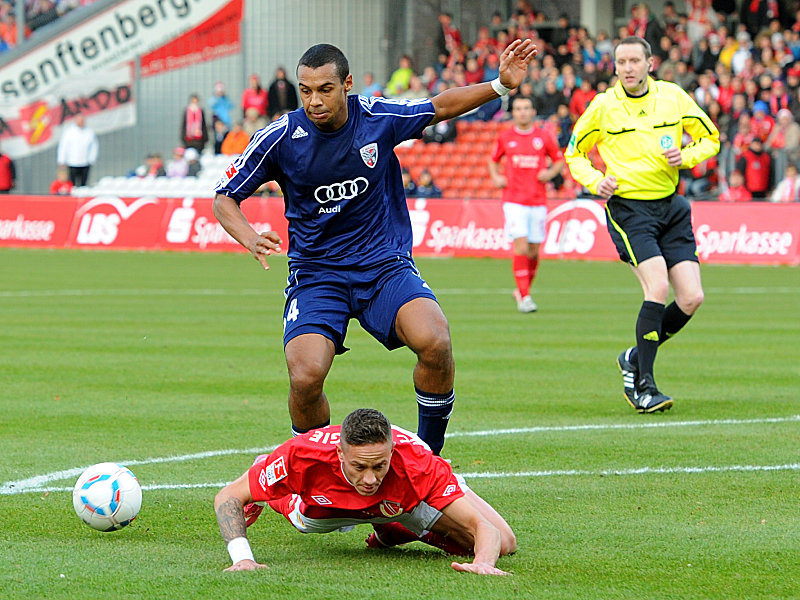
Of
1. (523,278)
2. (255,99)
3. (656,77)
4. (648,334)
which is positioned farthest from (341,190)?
(255,99)

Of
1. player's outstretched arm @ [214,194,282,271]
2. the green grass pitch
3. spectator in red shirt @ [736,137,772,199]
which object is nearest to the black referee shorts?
the green grass pitch

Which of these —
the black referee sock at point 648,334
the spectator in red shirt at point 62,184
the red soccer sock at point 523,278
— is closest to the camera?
the black referee sock at point 648,334

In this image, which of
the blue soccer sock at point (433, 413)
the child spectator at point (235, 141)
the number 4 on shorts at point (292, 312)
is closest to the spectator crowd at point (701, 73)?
the child spectator at point (235, 141)

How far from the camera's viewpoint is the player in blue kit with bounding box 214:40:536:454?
6.27m

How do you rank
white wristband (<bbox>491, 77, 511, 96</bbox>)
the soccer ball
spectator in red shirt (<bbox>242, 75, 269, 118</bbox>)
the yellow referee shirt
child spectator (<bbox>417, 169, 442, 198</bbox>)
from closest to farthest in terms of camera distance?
1. the soccer ball
2. white wristband (<bbox>491, 77, 511, 96</bbox>)
3. the yellow referee shirt
4. child spectator (<bbox>417, 169, 442, 198</bbox>)
5. spectator in red shirt (<bbox>242, 75, 269, 118</bbox>)

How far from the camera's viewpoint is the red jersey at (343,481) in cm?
519

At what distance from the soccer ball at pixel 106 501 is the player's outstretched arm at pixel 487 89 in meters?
2.28

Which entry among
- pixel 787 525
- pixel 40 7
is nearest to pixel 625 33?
pixel 40 7

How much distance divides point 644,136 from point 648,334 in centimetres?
139

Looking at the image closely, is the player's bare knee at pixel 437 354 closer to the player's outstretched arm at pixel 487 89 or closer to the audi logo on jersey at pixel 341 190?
the audi logo on jersey at pixel 341 190

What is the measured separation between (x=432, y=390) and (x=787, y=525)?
1626 mm

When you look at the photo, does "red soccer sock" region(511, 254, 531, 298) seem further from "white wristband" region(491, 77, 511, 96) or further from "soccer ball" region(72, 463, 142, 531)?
"soccer ball" region(72, 463, 142, 531)

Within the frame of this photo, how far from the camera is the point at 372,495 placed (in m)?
5.18

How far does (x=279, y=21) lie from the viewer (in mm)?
36594
